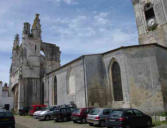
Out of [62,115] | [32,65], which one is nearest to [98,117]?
[62,115]

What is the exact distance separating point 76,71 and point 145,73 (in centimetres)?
870

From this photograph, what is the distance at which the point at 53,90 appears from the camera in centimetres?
2667

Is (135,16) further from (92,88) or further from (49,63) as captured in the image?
(49,63)

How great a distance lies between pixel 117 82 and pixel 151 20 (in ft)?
39.9

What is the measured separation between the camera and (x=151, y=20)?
77.0 feet

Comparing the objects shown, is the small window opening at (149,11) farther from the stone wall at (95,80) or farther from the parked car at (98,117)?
the parked car at (98,117)

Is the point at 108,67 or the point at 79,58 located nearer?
the point at 108,67

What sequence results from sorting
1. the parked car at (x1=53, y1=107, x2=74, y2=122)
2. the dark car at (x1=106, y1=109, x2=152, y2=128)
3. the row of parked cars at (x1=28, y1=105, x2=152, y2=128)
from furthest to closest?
the parked car at (x1=53, y1=107, x2=74, y2=122), the row of parked cars at (x1=28, y1=105, x2=152, y2=128), the dark car at (x1=106, y1=109, x2=152, y2=128)

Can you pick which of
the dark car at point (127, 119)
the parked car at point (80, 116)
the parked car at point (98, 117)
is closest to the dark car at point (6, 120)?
the parked car at point (80, 116)

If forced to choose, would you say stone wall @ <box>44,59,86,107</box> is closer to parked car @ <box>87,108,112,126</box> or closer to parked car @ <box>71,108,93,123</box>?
parked car @ <box>71,108,93,123</box>

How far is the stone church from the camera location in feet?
49.2

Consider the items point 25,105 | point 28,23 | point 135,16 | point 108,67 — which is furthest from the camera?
point 28,23

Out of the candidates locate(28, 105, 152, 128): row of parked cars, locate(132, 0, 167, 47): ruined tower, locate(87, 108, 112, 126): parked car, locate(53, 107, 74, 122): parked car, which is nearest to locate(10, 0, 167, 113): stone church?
locate(132, 0, 167, 47): ruined tower

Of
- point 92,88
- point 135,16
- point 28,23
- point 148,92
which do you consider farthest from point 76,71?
point 28,23
